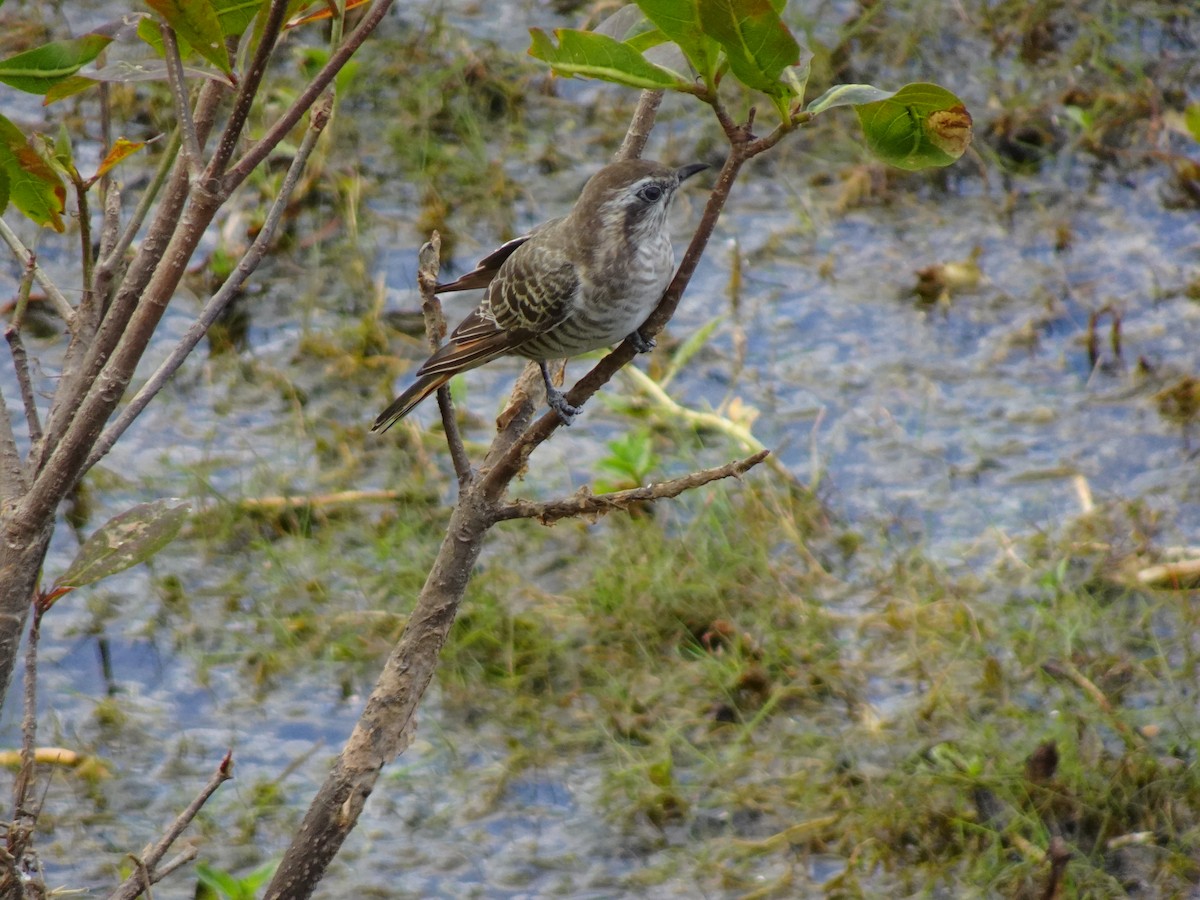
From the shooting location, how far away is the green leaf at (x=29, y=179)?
6.03 ft

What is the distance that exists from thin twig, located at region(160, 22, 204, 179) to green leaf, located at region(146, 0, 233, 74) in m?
0.02

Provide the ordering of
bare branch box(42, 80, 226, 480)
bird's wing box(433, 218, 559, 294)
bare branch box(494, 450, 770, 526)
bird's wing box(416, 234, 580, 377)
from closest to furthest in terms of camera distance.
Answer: bare branch box(42, 80, 226, 480)
bare branch box(494, 450, 770, 526)
bird's wing box(416, 234, 580, 377)
bird's wing box(433, 218, 559, 294)

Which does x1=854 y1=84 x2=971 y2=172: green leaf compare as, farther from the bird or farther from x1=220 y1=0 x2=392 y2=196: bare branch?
the bird

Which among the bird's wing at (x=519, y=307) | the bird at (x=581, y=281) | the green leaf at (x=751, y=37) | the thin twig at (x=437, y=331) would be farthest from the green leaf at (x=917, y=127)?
the bird's wing at (x=519, y=307)

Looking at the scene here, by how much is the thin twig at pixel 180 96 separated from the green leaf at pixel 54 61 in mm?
150

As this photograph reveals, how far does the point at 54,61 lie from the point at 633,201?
170 cm

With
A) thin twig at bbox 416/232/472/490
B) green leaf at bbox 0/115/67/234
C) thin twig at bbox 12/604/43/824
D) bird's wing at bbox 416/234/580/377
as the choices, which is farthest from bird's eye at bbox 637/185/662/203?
thin twig at bbox 12/604/43/824

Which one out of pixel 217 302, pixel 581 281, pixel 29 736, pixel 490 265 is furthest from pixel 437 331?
pixel 490 265

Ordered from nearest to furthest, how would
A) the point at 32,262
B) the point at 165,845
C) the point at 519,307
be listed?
the point at 32,262 < the point at 165,845 < the point at 519,307

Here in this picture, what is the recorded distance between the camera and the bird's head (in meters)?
3.23

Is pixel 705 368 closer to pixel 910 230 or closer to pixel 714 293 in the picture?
pixel 714 293

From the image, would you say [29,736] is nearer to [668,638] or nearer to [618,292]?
[618,292]

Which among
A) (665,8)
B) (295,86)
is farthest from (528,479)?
(665,8)

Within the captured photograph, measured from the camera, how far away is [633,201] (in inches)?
129
